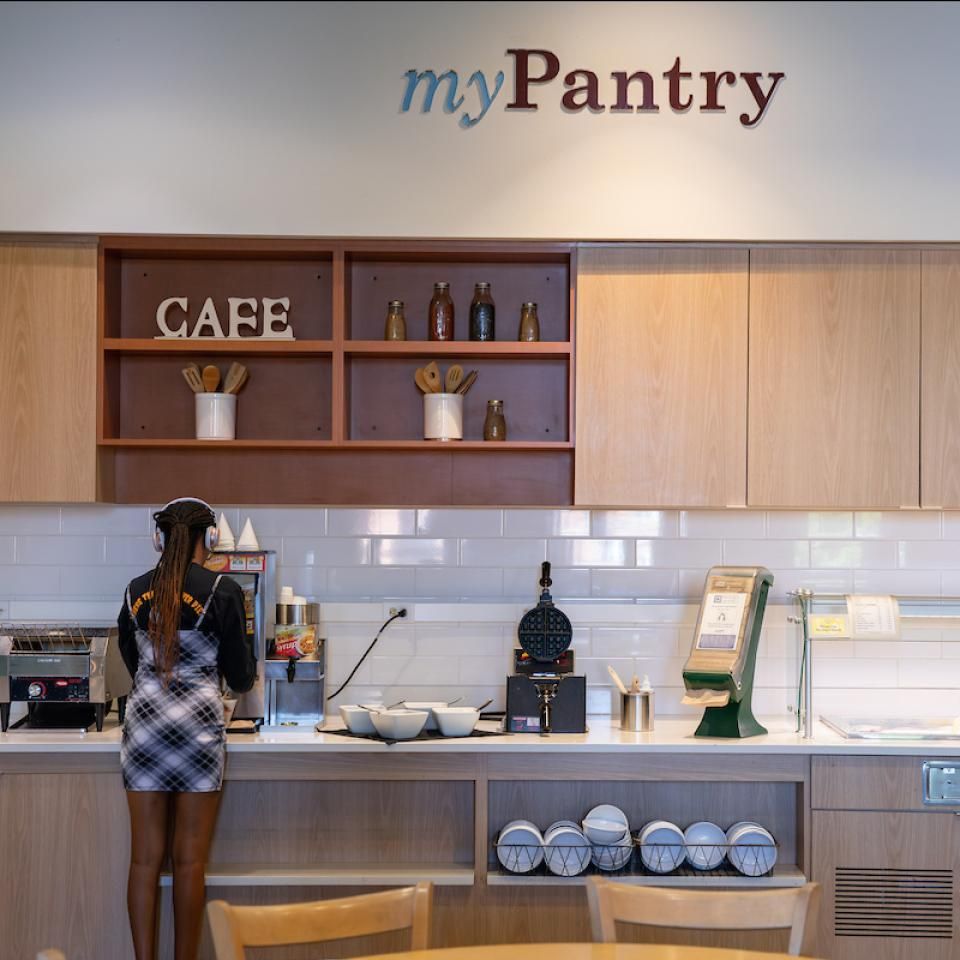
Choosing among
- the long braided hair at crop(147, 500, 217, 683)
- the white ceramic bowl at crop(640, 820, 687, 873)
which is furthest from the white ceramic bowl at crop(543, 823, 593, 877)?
the long braided hair at crop(147, 500, 217, 683)

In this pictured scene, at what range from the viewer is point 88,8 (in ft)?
11.8

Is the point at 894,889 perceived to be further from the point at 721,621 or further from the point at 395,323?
the point at 395,323

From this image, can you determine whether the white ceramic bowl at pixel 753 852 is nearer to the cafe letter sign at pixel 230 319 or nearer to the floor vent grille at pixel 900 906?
the floor vent grille at pixel 900 906

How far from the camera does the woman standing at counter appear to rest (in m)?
3.32

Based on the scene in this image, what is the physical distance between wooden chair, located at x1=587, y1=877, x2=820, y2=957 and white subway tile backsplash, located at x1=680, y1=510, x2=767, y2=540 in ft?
6.28

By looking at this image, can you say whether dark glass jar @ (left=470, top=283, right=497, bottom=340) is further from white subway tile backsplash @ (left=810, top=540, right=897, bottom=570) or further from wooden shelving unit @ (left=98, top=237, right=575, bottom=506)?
white subway tile backsplash @ (left=810, top=540, right=897, bottom=570)

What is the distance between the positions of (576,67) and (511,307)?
2.71ft

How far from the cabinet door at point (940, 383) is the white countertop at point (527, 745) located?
787mm

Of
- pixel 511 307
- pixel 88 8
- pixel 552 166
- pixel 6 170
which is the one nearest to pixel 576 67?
pixel 552 166

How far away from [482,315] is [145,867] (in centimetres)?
199

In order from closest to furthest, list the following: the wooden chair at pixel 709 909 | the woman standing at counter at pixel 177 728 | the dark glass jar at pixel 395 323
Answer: the wooden chair at pixel 709 909 → the woman standing at counter at pixel 177 728 → the dark glass jar at pixel 395 323

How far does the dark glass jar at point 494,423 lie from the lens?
154 inches

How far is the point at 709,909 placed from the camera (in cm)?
224

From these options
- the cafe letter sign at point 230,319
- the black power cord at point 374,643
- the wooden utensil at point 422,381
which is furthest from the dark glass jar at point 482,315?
the black power cord at point 374,643
